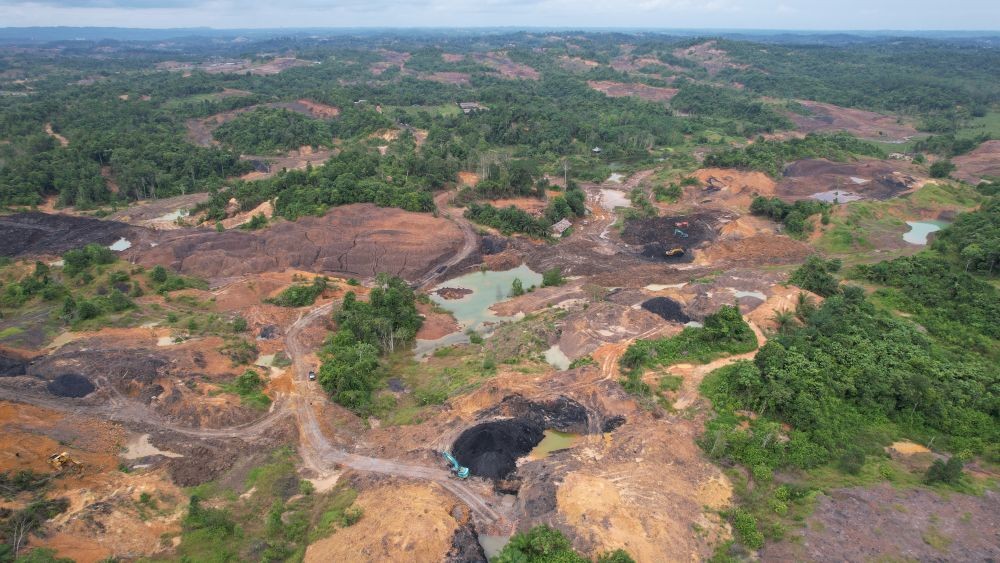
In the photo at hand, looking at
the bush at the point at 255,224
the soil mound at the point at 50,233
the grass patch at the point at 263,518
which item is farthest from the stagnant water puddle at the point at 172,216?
the grass patch at the point at 263,518

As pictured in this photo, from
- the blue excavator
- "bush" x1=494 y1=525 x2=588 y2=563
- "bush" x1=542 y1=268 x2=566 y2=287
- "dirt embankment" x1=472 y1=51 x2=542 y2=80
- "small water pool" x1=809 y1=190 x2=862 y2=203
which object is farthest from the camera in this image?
"dirt embankment" x1=472 y1=51 x2=542 y2=80

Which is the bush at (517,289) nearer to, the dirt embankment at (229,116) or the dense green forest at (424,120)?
the dense green forest at (424,120)

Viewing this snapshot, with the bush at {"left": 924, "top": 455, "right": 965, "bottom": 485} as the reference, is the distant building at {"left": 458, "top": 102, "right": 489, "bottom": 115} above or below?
above

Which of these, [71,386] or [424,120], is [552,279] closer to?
[71,386]

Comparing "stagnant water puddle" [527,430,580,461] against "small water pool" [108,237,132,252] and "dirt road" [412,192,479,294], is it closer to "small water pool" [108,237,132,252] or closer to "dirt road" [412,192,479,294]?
"dirt road" [412,192,479,294]

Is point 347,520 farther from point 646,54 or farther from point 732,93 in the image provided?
point 646,54

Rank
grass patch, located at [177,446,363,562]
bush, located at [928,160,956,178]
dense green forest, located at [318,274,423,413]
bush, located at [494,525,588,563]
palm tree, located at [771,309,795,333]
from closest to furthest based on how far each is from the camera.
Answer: bush, located at [494,525,588,563] → grass patch, located at [177,446,363,562] → dense green forest, located at [318,274,423,413] → palm tree, located at [771,309,795,333] → bush, located at [928,160,956,178]

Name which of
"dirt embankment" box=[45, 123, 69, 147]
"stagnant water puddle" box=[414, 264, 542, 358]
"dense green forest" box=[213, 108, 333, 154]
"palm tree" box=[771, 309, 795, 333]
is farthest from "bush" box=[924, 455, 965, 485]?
"dirt embankment" box=[45, 123, 69, 147]

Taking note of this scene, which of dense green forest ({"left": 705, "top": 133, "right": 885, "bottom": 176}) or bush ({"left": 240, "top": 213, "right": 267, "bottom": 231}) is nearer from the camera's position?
bush ({"left": 240, "top": 213, "right": 267, "bottom": 231})
